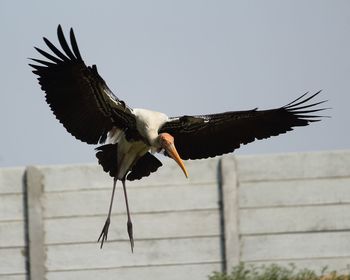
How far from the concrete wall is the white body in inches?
44.6

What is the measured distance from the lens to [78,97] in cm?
1698

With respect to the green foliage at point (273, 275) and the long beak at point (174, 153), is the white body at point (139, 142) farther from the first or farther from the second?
the green foliage at point (273, 275)

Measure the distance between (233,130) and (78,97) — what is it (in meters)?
1.55

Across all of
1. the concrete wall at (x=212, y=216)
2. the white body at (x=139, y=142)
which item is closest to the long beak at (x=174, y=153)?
the white body at (x=139, y=142)

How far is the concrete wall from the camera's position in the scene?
61.3ft

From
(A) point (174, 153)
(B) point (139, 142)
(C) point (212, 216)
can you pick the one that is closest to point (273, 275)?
(A) point (174, 153)

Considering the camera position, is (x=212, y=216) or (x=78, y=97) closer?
(x=78, y=97)

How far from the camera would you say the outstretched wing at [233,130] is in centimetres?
1773

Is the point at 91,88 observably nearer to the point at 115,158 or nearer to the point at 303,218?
the point at 115,158

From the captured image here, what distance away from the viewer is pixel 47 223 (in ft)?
61.9

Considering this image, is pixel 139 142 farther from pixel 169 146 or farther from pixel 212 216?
pixel 212 216

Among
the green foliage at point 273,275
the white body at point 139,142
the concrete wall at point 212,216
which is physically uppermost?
the white body at point 139,142

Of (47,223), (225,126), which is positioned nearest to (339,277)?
(225,126)

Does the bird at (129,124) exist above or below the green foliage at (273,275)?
above
